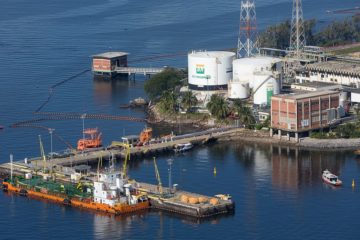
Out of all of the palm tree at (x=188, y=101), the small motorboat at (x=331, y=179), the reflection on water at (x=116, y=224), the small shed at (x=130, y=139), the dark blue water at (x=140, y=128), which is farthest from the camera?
the palm tree at (x=188, y=101)

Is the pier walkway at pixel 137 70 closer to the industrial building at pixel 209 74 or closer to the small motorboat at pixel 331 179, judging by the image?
the industrial building at pixel 209 74

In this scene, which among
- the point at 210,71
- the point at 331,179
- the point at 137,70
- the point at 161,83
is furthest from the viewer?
the point at 137,70

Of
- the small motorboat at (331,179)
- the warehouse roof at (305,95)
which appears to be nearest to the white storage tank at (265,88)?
the warehouse roof at (305,95)

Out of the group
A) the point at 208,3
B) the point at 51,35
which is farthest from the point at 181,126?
the point at 208,3

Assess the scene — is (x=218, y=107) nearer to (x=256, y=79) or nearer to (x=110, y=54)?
(x=256, y=79)

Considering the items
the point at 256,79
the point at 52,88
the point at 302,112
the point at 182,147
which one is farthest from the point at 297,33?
the point at 182,147

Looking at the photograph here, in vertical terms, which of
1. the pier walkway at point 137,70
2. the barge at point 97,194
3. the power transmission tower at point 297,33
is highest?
the power transmission tower at point 297,33

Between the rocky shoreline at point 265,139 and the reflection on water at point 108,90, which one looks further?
the reflection on water at point 108,90
